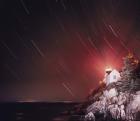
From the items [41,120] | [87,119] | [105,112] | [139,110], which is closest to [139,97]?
[139,110]

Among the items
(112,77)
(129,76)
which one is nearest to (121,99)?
(129,76)

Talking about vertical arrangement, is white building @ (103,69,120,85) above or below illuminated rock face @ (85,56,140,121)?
Result: above

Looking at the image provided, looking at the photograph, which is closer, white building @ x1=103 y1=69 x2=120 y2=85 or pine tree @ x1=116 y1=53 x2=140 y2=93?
pine tree @ x1=116 y1=53 x2=140 y2=93

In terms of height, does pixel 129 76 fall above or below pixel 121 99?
above

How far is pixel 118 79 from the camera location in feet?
353

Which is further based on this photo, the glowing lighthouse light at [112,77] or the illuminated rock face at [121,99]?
the glowing lighthouse light at [112,77]

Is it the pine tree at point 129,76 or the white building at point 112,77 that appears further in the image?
the white building at point 112,77

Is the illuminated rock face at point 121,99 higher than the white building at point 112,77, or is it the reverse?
the white building at point 112,77

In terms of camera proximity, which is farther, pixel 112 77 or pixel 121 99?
pixel 112 77

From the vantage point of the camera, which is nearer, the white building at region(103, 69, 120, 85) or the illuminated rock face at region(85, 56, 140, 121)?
the illuminated rock face at region(85, 56, 140, 121)

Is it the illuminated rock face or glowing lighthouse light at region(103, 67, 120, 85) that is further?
glowing lighthouse light at region(103, 67, 120, 85)

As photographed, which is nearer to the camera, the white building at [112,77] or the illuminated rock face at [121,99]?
the illuminated rock face at [121,99]

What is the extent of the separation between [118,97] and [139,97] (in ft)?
30.6

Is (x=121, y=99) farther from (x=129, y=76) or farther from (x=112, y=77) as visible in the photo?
(x=112, y=77)
